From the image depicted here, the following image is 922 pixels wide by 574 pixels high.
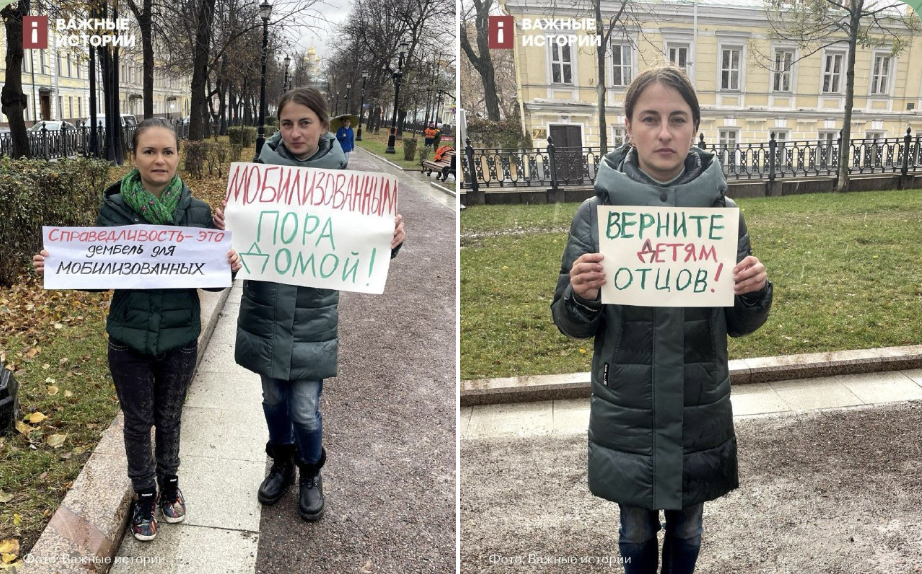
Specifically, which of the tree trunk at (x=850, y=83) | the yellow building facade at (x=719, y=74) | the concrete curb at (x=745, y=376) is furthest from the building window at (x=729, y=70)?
the concrete curb at (x=745, y=376)

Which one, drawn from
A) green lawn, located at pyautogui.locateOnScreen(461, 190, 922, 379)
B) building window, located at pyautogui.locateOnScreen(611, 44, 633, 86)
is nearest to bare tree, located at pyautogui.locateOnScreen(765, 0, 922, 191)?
building window, located at pyautogui.locateOnScreen(611, 44, 633, 86)

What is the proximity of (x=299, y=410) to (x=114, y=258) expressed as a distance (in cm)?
106

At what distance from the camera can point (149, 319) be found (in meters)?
3.10

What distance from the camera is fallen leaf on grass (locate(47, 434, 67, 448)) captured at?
4.14 m

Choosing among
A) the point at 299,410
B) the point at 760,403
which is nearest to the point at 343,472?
the point at 299,410

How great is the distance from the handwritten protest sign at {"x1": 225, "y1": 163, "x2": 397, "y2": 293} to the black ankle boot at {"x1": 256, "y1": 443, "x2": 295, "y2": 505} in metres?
0.96

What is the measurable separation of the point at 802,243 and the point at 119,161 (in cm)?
894

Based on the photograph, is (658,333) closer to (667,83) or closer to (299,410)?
(667,83)

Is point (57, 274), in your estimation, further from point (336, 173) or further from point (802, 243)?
point (802, 243)

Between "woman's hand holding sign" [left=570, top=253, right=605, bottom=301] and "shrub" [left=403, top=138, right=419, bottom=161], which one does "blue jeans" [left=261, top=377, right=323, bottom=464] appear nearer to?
"woman's hand holding sign" [left=570, top=253, right=605, bottom=301]

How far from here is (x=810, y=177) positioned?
6.31 m

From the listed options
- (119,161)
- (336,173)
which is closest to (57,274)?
(336,173)

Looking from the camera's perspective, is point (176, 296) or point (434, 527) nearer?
point (176, 296)

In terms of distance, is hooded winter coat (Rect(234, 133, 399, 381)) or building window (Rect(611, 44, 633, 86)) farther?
building window (Rect(611, 44, 633, 86))
